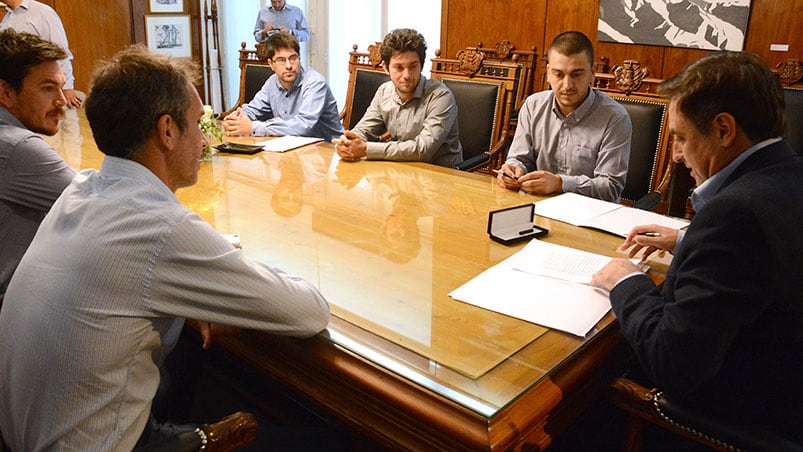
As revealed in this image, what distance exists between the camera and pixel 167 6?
6777mm

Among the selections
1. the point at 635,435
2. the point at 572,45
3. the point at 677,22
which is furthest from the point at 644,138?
the point at 677,22

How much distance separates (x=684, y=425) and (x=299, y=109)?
110 inches

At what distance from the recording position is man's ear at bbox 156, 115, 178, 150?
3.67ft

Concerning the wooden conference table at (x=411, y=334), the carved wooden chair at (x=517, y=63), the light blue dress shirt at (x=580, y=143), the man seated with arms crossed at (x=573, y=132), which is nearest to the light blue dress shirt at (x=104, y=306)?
the wooden conference table at (x=411, y=334)

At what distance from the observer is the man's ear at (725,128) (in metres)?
1.13

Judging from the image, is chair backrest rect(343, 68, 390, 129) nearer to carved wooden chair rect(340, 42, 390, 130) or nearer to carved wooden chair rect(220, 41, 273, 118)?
carved wooden chair rect(340, 42, 390, 130)

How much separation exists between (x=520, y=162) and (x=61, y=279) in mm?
1917

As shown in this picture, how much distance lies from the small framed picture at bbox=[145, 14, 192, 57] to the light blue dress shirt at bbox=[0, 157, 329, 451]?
6208 millimetres

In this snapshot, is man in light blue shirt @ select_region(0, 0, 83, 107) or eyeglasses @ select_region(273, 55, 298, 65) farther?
man in light blue shirt @ select_region(0, 0, 83, 107)

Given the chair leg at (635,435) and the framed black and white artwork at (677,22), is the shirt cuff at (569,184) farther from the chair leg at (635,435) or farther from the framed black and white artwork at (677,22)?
the framed black and white artwork at (677,22)

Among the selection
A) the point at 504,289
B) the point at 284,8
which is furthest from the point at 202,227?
the point at 284,8

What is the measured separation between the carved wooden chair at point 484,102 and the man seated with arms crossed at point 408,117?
150mm

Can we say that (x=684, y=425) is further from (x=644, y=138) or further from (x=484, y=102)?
(x=484, y=102)

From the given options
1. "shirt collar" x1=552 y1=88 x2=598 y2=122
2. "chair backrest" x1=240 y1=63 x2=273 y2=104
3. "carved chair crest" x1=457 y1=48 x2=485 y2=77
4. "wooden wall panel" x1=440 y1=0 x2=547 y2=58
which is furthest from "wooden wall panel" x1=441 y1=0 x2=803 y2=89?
"shirt collar" x1=552 y1=88 x2=598 y2=122
